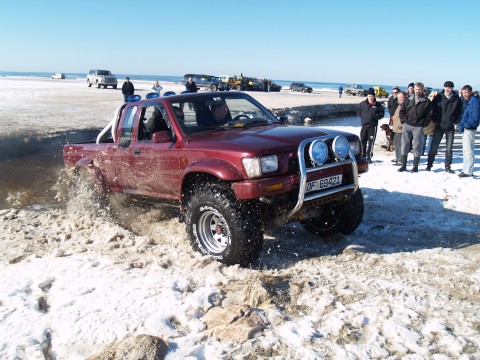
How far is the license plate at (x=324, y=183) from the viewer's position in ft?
14.3

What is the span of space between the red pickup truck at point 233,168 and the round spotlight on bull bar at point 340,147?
11mm

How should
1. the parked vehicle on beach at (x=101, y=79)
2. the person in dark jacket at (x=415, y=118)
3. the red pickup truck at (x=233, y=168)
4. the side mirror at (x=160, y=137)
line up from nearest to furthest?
the red pickup truck at (x=233, y=168)
the side mirror at (x=160, y=137)
the person in dark jacket at (x=415, y=118)
the parked vehicle on beach at (x=101, y=79)

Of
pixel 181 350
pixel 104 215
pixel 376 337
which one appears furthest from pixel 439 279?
pixel 104 215

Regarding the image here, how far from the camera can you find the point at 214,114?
17.5 feet

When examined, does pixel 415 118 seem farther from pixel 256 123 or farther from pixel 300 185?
pixel 300 185

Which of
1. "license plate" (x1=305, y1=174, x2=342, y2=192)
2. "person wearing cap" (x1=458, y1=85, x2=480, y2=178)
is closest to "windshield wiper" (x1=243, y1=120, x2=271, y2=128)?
"license plate" (x1=305, y1=174, x2=342, y2=192)

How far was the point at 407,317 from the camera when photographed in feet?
11.2

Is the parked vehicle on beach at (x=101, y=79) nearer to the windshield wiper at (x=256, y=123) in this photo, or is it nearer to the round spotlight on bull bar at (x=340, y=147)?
the windshield wiper at (x=256, y=123)

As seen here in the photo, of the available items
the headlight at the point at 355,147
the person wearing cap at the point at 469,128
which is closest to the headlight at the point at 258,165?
the headlight at the point at 355,147

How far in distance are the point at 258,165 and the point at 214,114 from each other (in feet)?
4.72

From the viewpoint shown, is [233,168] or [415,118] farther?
[415,118]

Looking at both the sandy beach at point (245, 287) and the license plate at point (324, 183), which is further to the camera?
the license plate at point (324, 183)

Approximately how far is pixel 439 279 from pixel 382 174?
209 inches

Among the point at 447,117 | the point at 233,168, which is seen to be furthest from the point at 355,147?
the point at 447,117
